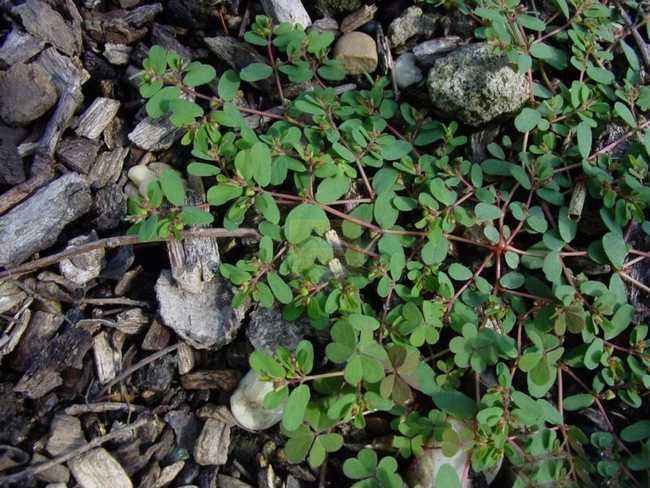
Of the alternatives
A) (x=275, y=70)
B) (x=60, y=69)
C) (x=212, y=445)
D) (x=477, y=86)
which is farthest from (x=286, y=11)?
(x=212, y=445)

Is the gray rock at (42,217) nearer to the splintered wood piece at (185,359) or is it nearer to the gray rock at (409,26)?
the splintered wood piece at (185,359)

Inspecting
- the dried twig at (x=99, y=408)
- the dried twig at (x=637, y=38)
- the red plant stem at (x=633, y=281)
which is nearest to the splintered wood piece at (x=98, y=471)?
the dried twig at (x=99, y=408)

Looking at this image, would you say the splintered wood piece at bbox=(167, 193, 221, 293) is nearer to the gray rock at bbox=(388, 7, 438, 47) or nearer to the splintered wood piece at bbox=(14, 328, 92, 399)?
the splintered wood piece at bbox=(14, 328, 92, 399)

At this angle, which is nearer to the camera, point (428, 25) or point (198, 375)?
point (198, 375)

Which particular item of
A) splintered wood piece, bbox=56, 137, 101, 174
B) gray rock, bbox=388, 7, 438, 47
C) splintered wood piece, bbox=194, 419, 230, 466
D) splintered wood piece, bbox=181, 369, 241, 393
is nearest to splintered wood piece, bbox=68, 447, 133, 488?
splintered wood piece, bbox=194, 419, 230, 466

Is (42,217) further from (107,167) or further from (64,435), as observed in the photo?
(64,435)

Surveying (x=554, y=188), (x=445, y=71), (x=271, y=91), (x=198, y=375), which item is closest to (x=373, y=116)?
(x=445, y=71)

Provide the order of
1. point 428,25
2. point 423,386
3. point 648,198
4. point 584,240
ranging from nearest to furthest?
point 423,386 < point 648,198 < point 584,240 < point 428,25

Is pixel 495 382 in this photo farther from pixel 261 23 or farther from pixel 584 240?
pixel 261 23
